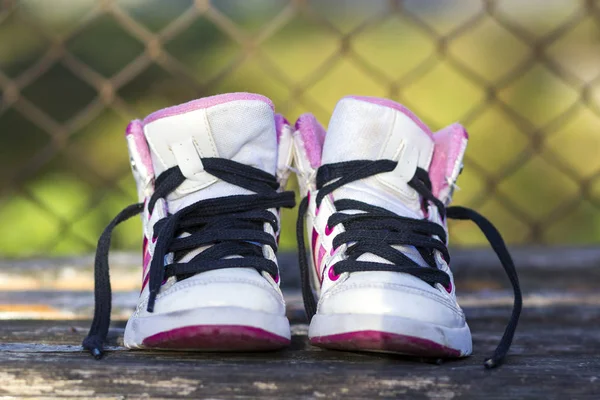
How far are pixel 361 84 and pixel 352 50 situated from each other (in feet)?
0.40

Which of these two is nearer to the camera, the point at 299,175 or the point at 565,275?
the point at 299,175

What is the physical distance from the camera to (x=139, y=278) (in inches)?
73.3

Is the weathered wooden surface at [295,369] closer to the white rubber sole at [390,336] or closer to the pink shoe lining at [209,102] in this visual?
the white rubber sole at [390,336]

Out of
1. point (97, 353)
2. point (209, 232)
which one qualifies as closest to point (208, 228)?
point (209, 232)

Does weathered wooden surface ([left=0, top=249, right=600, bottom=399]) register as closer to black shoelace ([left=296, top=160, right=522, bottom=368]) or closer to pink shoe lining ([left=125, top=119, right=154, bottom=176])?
black shoelace ([left=296, top=160, right=522, bottom=368])

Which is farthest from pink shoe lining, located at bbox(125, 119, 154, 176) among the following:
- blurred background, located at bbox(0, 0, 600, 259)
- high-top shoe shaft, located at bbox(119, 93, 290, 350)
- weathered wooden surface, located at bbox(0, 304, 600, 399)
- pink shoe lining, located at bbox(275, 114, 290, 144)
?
blurred background, located at bbox(0, 0, 600, 259)

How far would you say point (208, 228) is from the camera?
1.23 meters

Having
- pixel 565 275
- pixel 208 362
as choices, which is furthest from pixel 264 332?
pixel 565 275

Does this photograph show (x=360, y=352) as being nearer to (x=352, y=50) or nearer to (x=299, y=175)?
(x=299, y=175)

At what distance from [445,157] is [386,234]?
11.4 inches

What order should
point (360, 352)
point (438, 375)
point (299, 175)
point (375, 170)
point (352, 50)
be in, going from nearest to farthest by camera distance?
point (438, 375) < point (360, 352) < point (375, 170) < point (299, 175) < point (352, 50)

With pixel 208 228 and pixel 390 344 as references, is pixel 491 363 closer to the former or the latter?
pixel 390 344

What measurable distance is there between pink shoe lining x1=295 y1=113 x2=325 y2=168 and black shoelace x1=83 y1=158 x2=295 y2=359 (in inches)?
3.5

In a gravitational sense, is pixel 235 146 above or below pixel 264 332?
above
